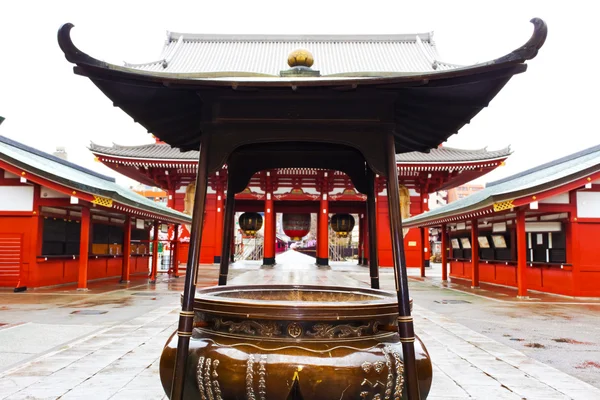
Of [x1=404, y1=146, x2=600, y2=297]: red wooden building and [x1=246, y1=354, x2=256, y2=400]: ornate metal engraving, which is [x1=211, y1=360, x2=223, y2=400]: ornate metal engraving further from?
[x1=404, y1=146, x2=600, y2=297]: red wooden building

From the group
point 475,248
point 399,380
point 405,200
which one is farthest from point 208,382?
point 405,200

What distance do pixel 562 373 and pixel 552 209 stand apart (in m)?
7.45

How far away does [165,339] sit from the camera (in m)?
5.95

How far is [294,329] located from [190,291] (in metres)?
0.73

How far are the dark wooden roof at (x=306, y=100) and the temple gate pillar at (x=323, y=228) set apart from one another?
19.6 meters

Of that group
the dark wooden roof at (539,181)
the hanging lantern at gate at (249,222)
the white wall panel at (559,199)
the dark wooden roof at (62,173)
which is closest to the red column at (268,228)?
the hanging lantern at gate at (249,222)

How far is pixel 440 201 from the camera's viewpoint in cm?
8350

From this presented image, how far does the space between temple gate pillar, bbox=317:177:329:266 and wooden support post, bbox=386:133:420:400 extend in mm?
19919

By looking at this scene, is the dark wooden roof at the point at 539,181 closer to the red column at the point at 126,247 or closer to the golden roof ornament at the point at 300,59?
the golden roof ornament at the point at 300,59

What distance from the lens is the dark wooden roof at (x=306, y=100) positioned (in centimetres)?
272

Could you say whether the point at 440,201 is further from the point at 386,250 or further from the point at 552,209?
the point at 552,209

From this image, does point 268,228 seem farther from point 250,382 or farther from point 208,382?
point 250,382

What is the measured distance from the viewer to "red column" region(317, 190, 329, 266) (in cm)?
2322

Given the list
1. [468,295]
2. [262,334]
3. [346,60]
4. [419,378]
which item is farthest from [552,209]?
[346,60]
